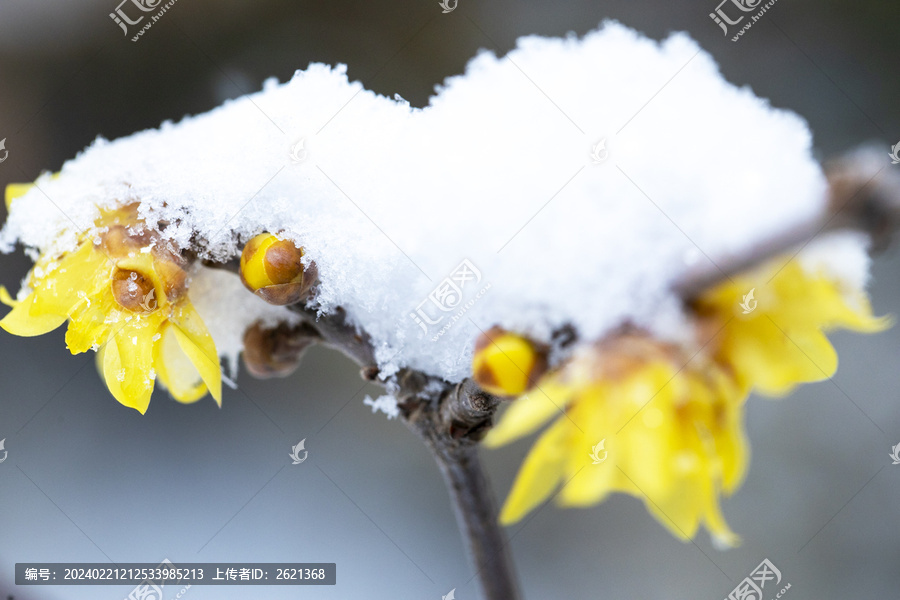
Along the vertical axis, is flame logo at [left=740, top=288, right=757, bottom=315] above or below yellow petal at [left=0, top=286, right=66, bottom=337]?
below

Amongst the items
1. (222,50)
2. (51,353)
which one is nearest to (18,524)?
(51,353)

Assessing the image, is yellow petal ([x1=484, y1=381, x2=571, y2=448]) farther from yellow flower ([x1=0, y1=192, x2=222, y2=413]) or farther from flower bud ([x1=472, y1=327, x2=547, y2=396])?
yellow flower ([x1=0, y1=192, x2=222, y2=413])

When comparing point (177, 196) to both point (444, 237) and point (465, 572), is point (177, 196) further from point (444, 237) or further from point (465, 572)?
point (465, 572)

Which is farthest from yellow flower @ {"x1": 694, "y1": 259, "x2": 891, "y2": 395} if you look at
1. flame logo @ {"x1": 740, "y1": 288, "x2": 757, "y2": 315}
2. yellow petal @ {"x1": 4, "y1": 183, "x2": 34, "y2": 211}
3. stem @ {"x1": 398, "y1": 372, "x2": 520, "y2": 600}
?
yellow petal @ {"x1": 4, "y1": 183, "x2": 34, "y2": 211}

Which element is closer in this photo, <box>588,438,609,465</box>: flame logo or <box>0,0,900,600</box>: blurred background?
<box>588,438,609,465</box>: flame logo

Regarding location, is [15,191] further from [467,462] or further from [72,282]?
[467,462]
